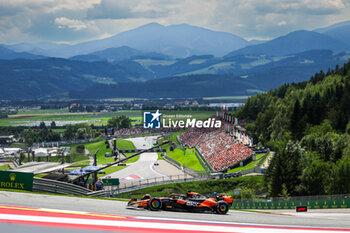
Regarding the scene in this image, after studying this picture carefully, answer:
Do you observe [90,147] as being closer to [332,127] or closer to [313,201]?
[332,127]

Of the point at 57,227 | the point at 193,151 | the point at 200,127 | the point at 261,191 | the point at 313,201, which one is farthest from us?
the point at 200,127

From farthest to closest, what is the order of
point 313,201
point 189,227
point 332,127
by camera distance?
1. point 332,127
2. point 313,201
3. point 189,227

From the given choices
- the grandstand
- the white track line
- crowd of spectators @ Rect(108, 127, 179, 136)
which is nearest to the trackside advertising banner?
the white track line

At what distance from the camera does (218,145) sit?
90.3 metres

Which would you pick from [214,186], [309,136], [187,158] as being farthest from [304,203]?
[187,158]

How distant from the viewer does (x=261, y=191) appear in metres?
62.0

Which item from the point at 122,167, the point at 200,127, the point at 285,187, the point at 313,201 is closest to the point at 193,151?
the point at 122,167

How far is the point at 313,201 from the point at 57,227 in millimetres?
29476

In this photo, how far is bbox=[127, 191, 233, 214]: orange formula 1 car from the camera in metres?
25.0

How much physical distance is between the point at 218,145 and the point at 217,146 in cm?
52

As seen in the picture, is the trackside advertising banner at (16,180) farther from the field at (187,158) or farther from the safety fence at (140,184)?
the field at (187,158)

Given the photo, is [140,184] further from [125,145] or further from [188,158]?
[125,145]

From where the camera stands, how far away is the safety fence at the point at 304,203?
40.9 meters

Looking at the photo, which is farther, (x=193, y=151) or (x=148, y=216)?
(x=193, y=151)
